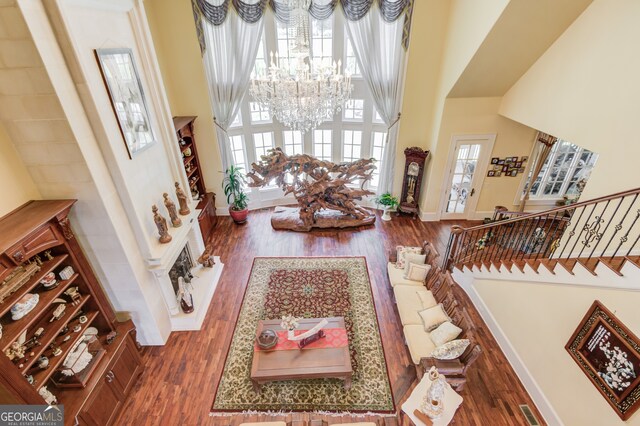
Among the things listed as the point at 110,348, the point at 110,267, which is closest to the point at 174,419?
the point at 110,348

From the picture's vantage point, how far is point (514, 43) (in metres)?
4.88

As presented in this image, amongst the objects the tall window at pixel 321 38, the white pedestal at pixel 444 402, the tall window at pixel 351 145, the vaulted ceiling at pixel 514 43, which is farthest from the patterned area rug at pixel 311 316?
the tall window at pixel 321 38

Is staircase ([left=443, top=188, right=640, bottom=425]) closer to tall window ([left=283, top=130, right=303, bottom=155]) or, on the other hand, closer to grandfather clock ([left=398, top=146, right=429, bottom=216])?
grandfather clock ([left=398, top=146, right=429, bottom=216])

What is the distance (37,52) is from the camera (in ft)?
8.88

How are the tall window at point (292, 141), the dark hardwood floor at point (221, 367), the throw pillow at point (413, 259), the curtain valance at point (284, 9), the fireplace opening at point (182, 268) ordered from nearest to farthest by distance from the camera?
the dark hardwood floor at point (221, 367) → the fireplace opening at point (182, 268) → the throw pillow at point (413, 259) → the curtain valance at point (284, 9) → the tall window at point (292, 141)

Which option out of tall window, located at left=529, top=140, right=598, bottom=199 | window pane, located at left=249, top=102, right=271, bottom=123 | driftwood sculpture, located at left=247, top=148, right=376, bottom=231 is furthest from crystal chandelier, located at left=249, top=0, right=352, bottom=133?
tall window, located at left=529, top=140, right=598, bottom=199

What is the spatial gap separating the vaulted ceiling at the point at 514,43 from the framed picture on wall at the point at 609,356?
397 centimetres

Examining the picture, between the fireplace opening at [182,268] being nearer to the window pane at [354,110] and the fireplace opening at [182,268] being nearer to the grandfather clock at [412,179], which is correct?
the window pane at [354,110]

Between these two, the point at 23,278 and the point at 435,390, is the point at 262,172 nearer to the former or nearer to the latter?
the point at 23,278

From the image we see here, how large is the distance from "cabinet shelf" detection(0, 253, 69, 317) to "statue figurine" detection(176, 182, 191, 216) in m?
1.86

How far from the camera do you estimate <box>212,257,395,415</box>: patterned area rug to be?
12.9 feet

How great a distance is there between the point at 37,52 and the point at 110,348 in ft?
10.8

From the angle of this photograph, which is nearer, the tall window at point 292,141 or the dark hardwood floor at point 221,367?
the dark hardwood floor at point 221,367

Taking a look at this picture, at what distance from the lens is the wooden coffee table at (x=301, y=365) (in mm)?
3809
